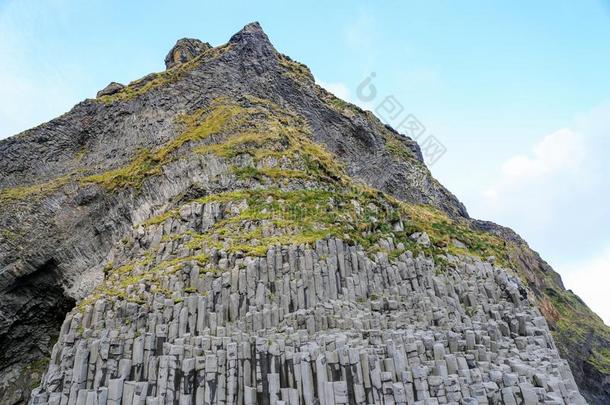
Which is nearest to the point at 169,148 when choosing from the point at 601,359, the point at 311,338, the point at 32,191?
the point at 32,191

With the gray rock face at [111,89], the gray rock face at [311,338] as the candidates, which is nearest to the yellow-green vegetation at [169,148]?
→ the gray rock face at [311,338]

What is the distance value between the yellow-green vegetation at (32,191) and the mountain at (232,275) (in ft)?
0.58

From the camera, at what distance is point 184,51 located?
59312mm

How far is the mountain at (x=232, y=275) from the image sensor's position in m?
16.1

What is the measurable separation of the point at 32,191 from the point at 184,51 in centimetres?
3226

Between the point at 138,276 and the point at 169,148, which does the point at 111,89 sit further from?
the point at 138,276

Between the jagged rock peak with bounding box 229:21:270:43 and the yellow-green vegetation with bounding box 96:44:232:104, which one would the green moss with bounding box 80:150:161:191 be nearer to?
the yellow-green vegetation with bounding box 96:44:232:104

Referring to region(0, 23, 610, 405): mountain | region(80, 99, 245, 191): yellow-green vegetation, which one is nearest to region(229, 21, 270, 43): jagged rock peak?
region(0, 23, 610, 405): mountain

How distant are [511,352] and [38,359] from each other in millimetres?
29080

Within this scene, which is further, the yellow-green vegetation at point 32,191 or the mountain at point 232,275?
the yellow-green vegetation at point 32,191

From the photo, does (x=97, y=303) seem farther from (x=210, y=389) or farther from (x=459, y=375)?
(x=459, y=375)

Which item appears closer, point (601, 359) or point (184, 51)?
point (601, 359)

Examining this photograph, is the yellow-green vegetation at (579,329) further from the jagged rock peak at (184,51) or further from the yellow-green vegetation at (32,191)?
the jagged rock peak at (184,51)

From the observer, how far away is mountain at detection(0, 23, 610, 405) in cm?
1612
